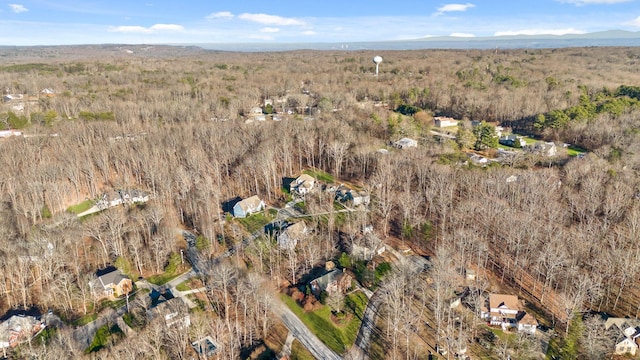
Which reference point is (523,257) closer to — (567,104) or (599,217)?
(599,217)

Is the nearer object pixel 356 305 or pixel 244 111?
pixel 356 305

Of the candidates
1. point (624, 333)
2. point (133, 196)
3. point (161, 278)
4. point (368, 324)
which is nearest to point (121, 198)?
point (133, 196)

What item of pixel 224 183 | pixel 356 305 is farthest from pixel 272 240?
pixel 224 183

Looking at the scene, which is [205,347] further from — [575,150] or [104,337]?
[575,150]

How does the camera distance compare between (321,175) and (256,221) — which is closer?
(256,221)

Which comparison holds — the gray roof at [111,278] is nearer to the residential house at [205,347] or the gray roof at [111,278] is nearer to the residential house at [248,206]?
the residential house at [205,347]
